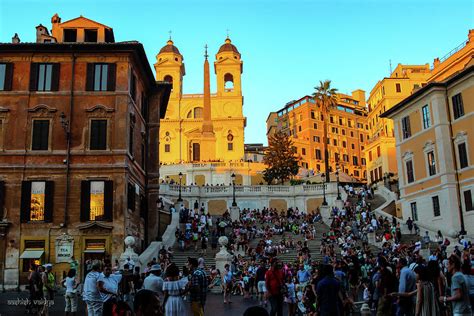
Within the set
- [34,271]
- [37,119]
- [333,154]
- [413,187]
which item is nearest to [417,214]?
[413,187]

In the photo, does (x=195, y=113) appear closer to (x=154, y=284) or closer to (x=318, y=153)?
(x=318, y=153)

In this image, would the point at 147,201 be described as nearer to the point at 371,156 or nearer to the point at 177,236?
the point at 177,236

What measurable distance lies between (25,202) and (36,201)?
Answer: 529mm

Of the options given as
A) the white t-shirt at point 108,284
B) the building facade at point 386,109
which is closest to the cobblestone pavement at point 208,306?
the white t-shirt at point 108,284

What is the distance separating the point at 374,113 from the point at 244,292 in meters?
66.7

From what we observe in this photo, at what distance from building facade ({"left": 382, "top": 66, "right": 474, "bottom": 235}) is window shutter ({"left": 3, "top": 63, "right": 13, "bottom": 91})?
26868 mm

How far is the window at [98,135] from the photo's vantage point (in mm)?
28359

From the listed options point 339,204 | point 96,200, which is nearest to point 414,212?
point 339,204

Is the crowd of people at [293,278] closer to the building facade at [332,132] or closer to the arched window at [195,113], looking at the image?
the arched window at [195,113]

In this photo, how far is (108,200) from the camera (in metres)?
27.5

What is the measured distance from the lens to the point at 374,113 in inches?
3361

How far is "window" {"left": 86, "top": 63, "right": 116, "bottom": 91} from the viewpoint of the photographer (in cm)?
2916

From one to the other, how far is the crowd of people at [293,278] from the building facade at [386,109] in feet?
86.9

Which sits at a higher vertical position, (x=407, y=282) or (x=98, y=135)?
(x=98, y=135)
